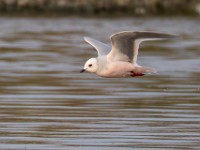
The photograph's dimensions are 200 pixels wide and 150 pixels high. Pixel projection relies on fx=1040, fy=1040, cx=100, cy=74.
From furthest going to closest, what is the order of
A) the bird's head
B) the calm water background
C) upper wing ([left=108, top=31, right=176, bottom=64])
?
upper wing ([left=108, top=31, right=176, bottom=64]) < the bird's head < the calm water background

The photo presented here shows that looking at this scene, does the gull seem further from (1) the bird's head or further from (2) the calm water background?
(2) the calm water background

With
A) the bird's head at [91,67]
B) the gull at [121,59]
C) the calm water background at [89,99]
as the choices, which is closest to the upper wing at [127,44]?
the gull at [121,59]

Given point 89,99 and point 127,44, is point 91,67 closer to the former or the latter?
point 127,44

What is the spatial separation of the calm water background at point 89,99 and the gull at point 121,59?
2.04ft

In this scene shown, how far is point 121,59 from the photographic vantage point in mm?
13398

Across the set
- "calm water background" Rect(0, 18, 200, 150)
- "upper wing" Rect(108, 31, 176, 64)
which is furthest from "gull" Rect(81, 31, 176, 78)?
"calm water background" Rect(0, 18, 200, 150)

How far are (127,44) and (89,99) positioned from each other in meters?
2.20

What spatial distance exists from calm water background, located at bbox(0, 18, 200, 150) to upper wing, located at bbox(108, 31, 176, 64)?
0.79 metres

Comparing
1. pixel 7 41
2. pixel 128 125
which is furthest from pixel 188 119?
pixel 7 41

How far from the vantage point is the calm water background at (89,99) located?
11.8 m

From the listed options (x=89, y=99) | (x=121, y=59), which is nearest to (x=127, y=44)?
(x=121, y=59)

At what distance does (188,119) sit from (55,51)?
10.6 m

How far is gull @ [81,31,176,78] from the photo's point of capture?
508 inches

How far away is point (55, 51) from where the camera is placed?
23562mm
